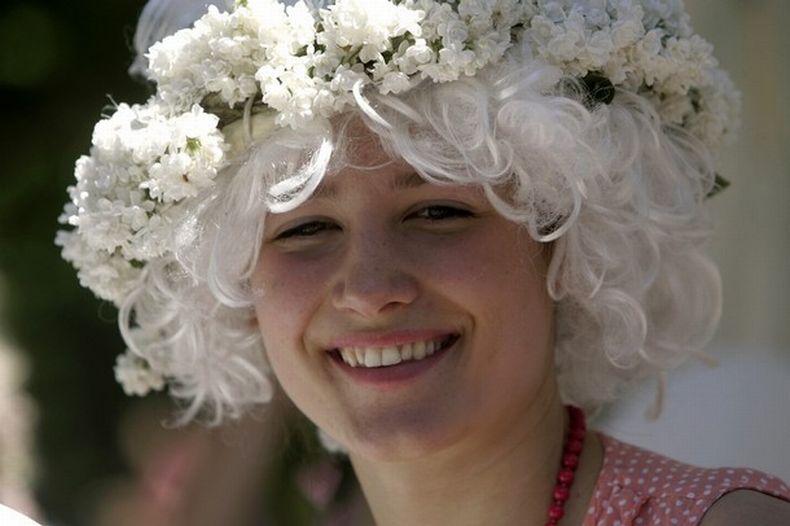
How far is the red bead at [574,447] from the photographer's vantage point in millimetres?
2998

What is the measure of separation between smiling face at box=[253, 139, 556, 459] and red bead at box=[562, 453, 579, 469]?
0.71 feet

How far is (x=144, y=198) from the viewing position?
2.89 meters

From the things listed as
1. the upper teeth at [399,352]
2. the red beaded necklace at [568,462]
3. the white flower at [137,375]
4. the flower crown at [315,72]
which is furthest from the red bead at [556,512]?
the white flower at [137,375]

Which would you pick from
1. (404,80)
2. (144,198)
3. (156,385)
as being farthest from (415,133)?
(156,385)

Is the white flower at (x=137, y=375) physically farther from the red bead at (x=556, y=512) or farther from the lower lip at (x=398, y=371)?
the red bead at (x=556, y=512)

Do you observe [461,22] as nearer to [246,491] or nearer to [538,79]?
[538,79]

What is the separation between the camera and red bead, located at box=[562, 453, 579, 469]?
2963mm

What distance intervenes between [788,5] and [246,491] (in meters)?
2.29

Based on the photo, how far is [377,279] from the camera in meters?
2.65

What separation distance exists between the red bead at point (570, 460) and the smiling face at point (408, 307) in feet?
0.71

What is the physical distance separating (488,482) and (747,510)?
1.77ft

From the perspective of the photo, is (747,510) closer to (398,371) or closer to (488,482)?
(488,482)

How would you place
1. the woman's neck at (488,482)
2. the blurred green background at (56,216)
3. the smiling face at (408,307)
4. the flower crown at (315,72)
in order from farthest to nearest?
the blurred green background at (56,216) → the woman's neck at (488,482) → the smiling face at (408,307) → the flower crown at (315,72)

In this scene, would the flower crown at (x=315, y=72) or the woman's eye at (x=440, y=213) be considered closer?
the flower crown at (x=315, y=72)
